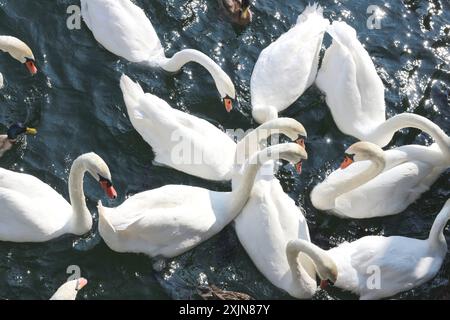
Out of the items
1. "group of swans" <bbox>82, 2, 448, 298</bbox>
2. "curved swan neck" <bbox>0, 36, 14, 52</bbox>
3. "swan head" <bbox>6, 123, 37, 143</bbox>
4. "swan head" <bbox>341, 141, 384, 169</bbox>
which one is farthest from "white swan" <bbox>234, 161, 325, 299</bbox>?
"curved swan neck" <bbox>0, 36, 14, 52</bbox>

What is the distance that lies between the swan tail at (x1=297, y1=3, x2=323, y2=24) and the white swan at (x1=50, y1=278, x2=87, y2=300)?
519 centimetres

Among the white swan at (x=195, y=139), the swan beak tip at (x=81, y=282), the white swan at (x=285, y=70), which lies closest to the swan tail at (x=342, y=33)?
the white swan at (x=285, y=70)

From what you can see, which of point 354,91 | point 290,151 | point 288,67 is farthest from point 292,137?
point 288,67

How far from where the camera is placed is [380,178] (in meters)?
10.8

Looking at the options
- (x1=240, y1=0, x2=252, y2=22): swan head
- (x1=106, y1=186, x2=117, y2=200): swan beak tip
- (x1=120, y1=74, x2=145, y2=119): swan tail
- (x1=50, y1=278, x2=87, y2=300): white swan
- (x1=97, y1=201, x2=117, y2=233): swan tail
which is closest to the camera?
(x1=50, y1=278, x2=87, y2=300): white swan

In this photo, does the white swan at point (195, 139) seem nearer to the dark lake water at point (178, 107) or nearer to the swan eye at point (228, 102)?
the dark lake water at point (178, 107)

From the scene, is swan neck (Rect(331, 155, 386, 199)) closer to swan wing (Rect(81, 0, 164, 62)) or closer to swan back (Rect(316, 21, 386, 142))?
swan back (Rect(316, 21, 386, 142))

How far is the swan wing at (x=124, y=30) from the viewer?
1205 cm

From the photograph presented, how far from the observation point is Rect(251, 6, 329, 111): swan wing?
1170 cm

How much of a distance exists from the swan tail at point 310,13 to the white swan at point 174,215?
3.13m

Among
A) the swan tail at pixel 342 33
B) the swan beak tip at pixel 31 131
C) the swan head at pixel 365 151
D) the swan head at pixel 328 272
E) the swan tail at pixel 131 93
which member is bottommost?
the swan beak tip at pixel 31 131

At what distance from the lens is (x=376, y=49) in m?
13.2

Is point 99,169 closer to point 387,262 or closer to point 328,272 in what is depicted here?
point 328,272

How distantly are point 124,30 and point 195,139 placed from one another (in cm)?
210
